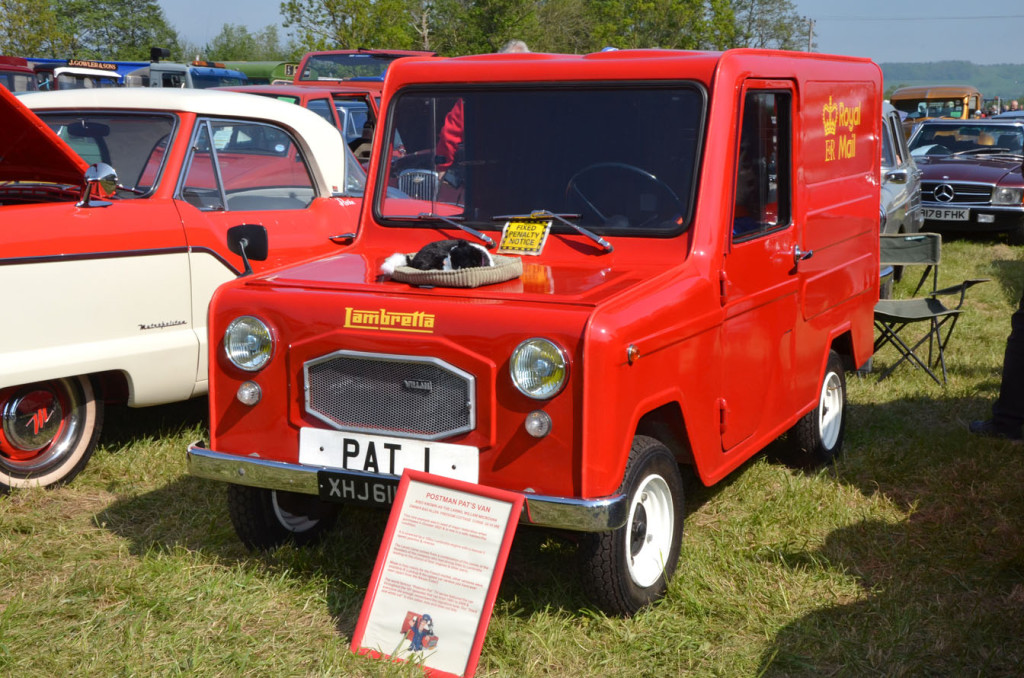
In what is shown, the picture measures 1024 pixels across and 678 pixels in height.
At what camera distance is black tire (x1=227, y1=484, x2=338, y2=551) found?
438 cm

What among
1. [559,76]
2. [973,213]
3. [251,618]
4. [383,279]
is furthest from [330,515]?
[973,213]

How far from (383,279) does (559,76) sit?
1.17m

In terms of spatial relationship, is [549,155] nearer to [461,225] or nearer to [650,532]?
[461,225]

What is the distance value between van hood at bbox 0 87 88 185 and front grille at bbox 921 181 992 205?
12.2m

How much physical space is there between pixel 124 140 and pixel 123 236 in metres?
0.82

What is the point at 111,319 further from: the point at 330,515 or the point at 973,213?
the point at 973,213

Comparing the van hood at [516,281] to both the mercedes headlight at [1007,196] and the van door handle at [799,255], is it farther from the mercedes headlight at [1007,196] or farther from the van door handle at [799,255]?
the mercedes headlight at [1007,196]

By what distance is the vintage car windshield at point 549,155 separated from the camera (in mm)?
4336

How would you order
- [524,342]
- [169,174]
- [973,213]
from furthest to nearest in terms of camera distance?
[973,213] < [169,174] < [524,342]

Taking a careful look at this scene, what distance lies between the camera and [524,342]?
3539 millimetres

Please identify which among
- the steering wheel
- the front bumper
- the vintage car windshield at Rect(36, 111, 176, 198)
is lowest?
the front bumper

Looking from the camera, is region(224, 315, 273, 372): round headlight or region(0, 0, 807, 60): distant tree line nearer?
region(224, 315, 273, 372): round headlight

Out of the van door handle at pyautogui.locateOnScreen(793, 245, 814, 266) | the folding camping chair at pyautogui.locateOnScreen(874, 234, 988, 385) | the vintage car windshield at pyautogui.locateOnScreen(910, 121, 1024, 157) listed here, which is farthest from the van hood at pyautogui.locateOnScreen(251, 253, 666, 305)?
the vintage car windshield at pyautogui.locateOnScreen(910, 121, 1024, 157)

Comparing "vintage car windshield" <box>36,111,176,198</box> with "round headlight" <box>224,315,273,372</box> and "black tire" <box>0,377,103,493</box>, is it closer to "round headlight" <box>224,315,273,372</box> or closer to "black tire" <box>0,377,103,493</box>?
"black tire" <box>0,377,103,493</box>
